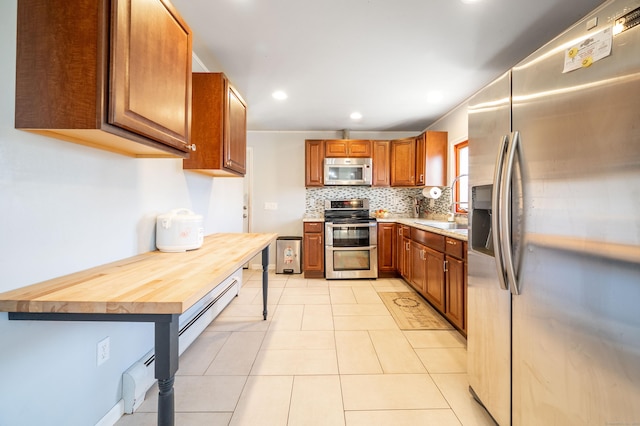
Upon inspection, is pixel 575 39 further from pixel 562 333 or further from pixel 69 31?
pixel 69 31

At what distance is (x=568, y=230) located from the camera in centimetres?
93

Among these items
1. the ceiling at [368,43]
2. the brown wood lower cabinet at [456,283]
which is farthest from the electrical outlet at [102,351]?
the brown wood lower cabinet at [456,283]

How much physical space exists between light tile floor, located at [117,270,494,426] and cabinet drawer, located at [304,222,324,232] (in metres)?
1.44

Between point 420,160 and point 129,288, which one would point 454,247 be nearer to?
point 420,160

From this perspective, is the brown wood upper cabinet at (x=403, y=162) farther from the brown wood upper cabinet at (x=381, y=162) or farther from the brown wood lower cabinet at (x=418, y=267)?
the brown wood lower cabinet at (x=418, y=267)

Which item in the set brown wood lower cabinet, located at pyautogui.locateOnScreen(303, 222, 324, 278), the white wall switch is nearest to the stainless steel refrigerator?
brown wood lower cabinet, located at pyautogui.locateOnScreen(303, 222, 324, 278)

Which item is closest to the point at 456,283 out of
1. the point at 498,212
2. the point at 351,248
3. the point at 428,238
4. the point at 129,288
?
the point at 428,238

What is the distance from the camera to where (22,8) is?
0.92 meters

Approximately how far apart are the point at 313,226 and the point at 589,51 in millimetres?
3461

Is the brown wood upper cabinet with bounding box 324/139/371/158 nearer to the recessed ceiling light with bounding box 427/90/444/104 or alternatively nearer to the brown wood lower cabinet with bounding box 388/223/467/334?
the recessed ceiling light with bounding box 427/90/444/104

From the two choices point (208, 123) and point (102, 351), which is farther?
point (208, 123)

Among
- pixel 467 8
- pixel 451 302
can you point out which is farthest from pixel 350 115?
pixel 451 302

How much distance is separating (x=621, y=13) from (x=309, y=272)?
3.81 meters

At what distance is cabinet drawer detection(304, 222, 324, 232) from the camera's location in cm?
411
